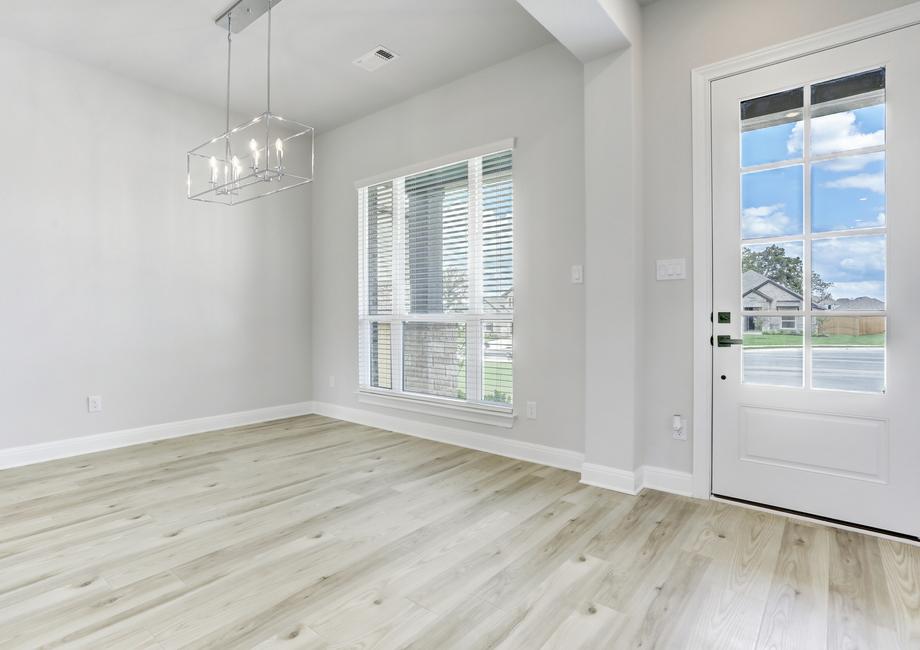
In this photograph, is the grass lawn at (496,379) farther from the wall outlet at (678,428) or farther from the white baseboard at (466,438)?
the wall outlet at (678,428)

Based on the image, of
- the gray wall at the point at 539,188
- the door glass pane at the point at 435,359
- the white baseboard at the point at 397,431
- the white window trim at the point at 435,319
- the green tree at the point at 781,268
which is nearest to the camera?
the green tree at the point at 781,268

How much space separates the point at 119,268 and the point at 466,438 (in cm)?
296

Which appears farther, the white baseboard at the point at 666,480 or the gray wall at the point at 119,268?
the gray wall at the point at 119,268

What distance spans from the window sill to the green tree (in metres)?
1.76

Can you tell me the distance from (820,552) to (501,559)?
53.1 inches

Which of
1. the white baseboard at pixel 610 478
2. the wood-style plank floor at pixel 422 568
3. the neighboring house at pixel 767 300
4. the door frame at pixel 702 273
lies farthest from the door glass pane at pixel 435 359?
the neighboring house at pixel 767 300

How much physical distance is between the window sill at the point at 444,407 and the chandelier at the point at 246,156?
1914mm

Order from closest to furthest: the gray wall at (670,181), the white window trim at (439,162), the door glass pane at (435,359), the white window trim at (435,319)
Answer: the gray wall at (670,181) → the white window trim at (439,162) → the white window trim at (435,319) → the door glass pane at (435,359)

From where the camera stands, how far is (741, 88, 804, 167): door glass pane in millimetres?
2447

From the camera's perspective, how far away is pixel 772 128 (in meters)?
2.51

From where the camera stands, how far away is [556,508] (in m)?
2.56

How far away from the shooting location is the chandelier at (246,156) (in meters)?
2.88

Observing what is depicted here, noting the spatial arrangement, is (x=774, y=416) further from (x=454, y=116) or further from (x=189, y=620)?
(x=454, y=116)

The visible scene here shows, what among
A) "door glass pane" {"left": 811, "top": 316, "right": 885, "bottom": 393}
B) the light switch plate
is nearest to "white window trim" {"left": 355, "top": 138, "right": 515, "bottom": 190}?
the light switch plate
